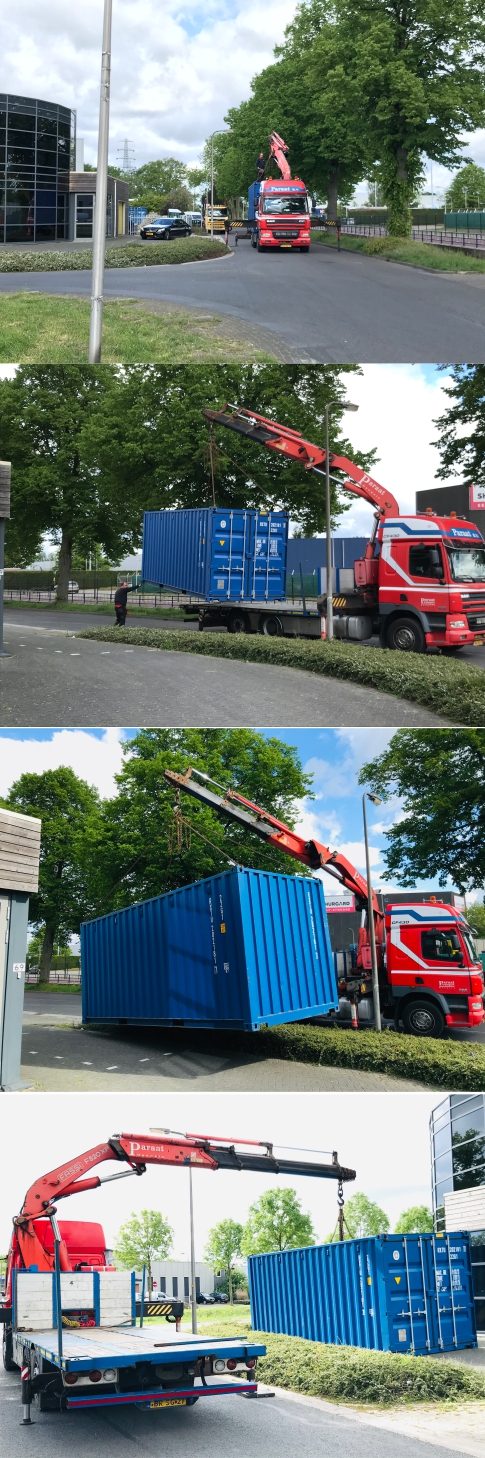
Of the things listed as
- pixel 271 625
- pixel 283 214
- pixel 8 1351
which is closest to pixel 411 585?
pixel 271 625

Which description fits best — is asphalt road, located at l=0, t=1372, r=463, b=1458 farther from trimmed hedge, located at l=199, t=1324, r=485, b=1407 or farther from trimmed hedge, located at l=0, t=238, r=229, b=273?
trimmed hedge, located at l=0, t=238, r=229, b=273

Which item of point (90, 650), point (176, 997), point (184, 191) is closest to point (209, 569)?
point (90, 650)

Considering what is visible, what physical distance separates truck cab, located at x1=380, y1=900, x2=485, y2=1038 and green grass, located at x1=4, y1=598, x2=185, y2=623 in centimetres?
1360

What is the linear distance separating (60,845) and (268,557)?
42.0ft

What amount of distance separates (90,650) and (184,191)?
84.2 feet

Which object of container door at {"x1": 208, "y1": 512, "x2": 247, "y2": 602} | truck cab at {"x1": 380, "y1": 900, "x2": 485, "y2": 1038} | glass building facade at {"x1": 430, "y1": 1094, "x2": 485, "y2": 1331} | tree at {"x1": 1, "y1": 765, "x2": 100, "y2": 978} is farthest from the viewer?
tree at {"x1": 1, "y1": 765, "x2": 100, "y2": 978}

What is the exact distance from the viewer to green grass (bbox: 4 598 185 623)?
95.3ft

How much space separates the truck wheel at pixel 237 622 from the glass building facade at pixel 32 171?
79.8 feet

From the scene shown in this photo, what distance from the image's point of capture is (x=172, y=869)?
24.6 meters

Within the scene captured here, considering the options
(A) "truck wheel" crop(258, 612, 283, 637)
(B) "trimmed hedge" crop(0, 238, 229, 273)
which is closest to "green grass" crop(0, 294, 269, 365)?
(A) "truck wheel" crop(258, 612, 283, 637)

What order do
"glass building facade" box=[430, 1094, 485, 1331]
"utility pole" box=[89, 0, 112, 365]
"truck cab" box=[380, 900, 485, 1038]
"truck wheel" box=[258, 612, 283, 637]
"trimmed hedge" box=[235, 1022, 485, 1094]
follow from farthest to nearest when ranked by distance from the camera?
1. "truck wheel" box=[258, 612, 283, 637]
2. "glass building facade" box=[430, 1094, 485, 1331]
3. "utility pole" box=[89, 0, 112, 365]
4. "truck cab" box=[380, 900, 485, 1038]
5. "trimmed hedge" box=[235, 1022, 485, 1094]

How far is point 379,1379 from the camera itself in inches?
368

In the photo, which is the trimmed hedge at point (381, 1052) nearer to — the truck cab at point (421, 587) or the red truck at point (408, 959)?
the red truck at point (408, 959)

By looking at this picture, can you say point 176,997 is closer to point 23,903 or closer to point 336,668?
point 23,903
